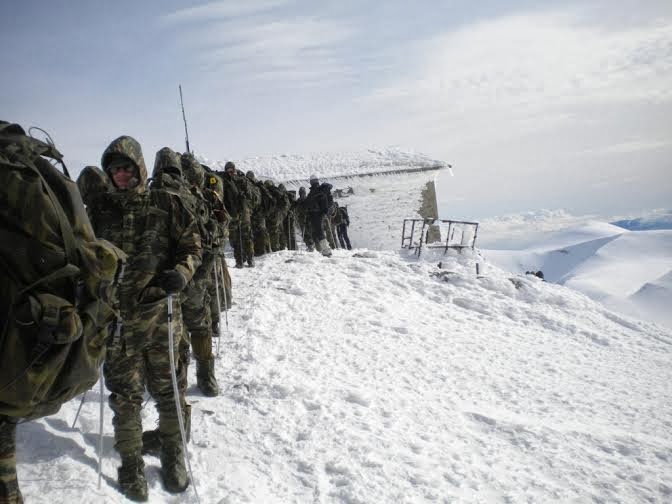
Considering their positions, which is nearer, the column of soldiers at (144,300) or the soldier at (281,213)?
the column of soldiers at (144,300)

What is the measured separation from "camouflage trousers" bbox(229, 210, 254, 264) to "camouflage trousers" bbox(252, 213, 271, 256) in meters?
1.32

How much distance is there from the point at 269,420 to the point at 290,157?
2650cm

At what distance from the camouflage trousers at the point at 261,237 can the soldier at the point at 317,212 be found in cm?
194

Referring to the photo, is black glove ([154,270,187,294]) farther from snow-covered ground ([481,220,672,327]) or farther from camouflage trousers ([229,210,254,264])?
snow-covered ground ([481,220,672,327])

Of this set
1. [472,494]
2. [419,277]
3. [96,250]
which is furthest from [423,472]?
[419,277]

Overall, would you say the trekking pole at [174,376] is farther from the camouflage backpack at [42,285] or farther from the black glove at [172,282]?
the camouflage backpack at [42,285]

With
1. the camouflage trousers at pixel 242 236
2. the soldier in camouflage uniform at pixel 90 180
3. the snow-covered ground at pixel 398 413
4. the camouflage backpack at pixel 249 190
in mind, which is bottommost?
the snow-covered ground at pixel 398 413

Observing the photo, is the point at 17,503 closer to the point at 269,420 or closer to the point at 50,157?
the point at 50,157

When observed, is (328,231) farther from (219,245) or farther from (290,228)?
(219,245)

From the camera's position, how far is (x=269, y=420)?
435cm

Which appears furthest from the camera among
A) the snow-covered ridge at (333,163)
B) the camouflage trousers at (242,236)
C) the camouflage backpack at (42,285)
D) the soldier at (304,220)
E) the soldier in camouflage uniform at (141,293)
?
the snow-covered ridge at (333,163)

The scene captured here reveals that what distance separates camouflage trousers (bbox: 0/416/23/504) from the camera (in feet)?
6.47

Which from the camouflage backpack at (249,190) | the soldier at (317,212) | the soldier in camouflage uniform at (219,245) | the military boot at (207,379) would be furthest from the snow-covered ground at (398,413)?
the soldier at (317,212)

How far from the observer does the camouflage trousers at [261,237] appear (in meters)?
12.5
